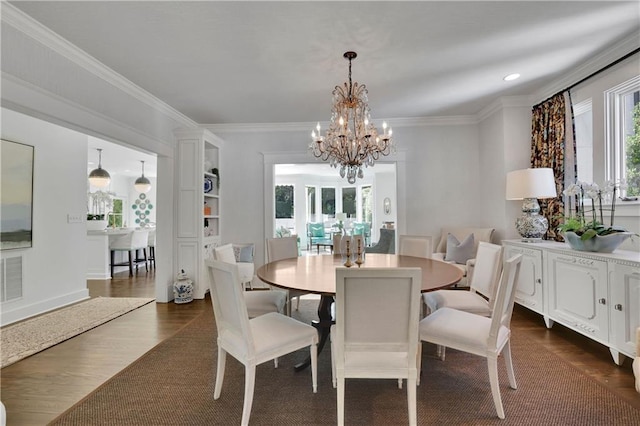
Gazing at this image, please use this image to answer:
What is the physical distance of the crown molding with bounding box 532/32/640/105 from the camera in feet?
8.29

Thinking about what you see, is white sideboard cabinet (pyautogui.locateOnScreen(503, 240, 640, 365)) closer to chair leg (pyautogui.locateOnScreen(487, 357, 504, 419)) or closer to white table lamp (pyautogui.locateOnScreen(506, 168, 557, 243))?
white table lamp (pyautogui.locateOnScreen(506, 168, 557, 243))

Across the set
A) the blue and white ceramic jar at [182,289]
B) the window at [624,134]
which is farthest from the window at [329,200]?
the window at [624,134]

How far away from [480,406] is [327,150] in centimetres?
218

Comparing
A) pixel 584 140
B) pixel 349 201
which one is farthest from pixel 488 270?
pixel 349 201

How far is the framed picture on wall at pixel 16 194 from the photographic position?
3.35 m

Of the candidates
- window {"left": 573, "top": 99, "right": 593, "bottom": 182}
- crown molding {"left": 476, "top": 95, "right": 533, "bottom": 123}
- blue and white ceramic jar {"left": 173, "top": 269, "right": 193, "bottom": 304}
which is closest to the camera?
window {"left": 573, "top": 99, "right": 593, "bottom": 182}

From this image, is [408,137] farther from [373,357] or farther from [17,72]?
[17,72]

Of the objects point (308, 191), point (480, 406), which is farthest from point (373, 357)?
point (308, 191)

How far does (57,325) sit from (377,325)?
11.5ft

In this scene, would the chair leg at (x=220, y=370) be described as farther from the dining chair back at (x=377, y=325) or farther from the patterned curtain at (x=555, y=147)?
the patterned curtain at (x=555, y=147)

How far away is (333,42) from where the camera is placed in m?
2.47

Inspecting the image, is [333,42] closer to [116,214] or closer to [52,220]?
[52,220]

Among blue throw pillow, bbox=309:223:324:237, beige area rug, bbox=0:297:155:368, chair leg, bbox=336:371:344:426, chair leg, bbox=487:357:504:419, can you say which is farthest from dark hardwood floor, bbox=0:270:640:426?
blue throw pillow, bbox=309:223:324:237

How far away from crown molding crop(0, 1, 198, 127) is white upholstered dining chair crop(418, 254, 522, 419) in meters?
3.45
